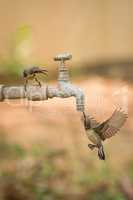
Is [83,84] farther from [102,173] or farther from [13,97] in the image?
[13,97]

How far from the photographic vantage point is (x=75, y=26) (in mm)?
1194

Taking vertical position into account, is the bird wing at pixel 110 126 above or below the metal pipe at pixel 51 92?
below

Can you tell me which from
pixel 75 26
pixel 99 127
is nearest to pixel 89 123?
pixel 99 127

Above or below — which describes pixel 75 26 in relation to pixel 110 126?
above

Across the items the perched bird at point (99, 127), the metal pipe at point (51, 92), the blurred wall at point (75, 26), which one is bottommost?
the perched bird at point (99, 127)

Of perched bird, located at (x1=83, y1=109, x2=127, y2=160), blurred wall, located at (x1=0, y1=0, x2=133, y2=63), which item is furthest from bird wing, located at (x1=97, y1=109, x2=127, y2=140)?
blurred wall, located at (x1=0, y1=0, x2=133, y2=63)

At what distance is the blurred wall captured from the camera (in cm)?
114

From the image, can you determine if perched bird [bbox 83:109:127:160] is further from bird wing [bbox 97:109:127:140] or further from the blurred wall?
the blurred wall

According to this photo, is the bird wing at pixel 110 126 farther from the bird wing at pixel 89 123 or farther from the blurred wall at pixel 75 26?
the blurred wall at pixel 75 26

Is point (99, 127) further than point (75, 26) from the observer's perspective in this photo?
No

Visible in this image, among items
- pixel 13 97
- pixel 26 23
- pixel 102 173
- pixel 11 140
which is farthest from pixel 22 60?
pixel 13 97

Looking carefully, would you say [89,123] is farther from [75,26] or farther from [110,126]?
[75,26]

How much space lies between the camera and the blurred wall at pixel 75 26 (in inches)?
44.8

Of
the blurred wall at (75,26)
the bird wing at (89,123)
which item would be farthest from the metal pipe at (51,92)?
the blurred wall at (75,26)
